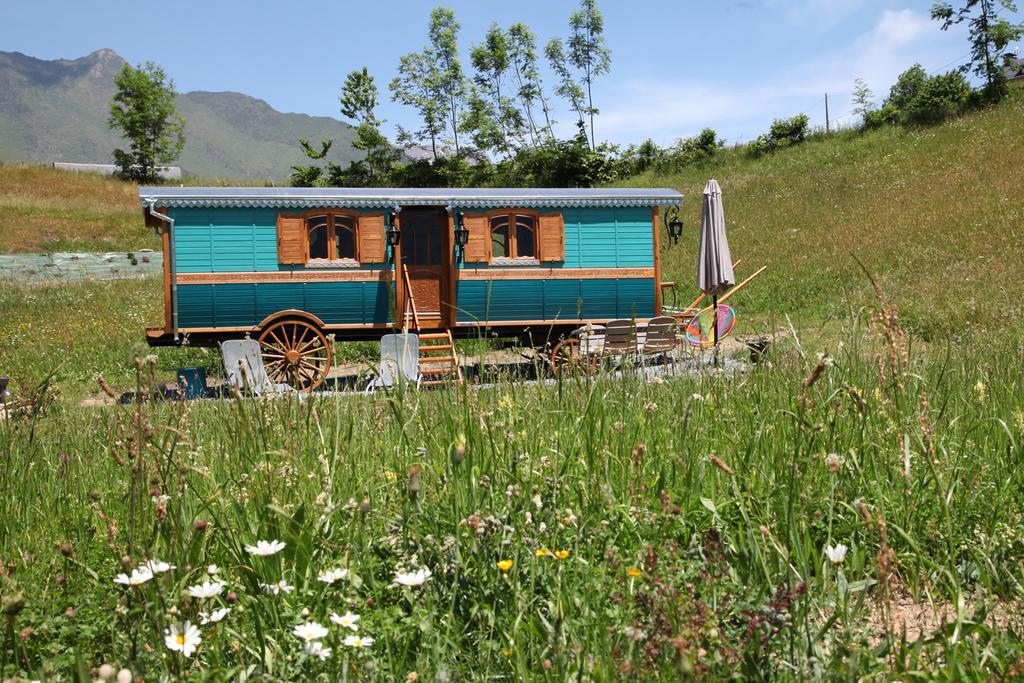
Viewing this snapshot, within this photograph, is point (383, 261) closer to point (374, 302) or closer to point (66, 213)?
point (374, 302)

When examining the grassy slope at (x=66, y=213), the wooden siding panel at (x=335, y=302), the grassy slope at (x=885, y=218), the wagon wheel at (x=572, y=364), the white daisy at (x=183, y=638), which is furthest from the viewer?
the grassy slope at (x=66, y=213)

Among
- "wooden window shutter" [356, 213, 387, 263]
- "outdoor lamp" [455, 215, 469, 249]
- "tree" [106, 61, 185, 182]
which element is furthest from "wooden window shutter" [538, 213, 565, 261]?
"tree" [106, 61, 185, 182]

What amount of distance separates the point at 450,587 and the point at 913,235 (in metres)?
24.1

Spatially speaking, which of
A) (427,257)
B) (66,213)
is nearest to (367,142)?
(66,213)

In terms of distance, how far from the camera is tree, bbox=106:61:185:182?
5703cm

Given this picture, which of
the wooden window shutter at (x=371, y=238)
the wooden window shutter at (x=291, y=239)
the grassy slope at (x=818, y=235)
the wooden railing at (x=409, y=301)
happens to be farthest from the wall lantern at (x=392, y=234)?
the grassy slope at (x=818, y=235)

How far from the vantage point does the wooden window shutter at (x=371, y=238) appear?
1427cm

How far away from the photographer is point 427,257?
1536 cm

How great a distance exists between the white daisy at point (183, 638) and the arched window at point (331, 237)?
12.7 m

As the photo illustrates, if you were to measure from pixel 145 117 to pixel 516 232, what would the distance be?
51363 mm

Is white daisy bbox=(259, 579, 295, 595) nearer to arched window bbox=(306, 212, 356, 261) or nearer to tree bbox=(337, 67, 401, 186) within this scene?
arched window bbox=(306, 212, 356, 261)

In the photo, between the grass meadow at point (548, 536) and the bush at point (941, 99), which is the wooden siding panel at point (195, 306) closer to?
the grass meadow at point (548, 536)

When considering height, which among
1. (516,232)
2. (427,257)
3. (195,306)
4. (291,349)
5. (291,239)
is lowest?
(291,349)

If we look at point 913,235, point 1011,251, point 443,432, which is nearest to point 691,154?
point 913,235
